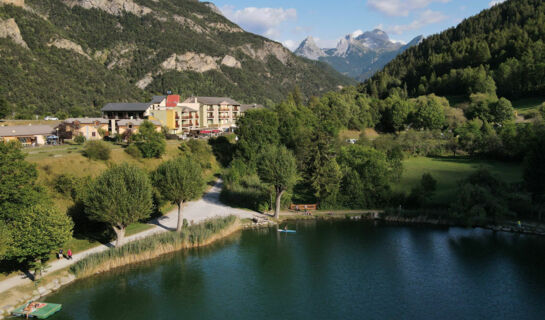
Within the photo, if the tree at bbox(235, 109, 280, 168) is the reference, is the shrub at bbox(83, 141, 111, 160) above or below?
below

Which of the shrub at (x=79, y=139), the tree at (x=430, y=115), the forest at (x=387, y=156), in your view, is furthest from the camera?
the tree at (x=430, y=115)

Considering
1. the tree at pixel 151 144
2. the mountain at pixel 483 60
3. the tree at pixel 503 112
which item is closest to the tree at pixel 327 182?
the tree at pixel 151 144

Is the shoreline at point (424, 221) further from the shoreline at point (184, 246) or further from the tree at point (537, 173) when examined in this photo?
the tree at point (537, 173)

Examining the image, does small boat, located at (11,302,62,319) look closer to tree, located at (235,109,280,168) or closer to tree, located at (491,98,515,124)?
tree, located at (235,109,280,168)

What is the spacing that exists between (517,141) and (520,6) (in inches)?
4551

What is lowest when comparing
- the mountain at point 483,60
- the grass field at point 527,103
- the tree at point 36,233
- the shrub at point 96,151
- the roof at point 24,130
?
the tree at point 36,233

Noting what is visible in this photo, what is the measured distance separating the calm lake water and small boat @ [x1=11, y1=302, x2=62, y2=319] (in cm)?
61

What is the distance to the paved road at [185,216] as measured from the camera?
1185 inches

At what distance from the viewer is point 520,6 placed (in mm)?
151750

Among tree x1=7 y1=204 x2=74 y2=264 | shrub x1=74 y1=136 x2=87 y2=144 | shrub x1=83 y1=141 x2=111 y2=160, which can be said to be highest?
shrub x1=74 y1=136 x2=87 y2=144

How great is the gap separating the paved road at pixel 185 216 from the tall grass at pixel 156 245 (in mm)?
1950

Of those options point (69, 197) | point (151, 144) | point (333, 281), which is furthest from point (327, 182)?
point (69, 197)

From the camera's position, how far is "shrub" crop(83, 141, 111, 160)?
54.3m

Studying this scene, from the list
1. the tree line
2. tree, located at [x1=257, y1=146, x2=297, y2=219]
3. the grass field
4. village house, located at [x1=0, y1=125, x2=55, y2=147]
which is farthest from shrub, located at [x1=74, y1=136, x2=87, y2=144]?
the grass field
